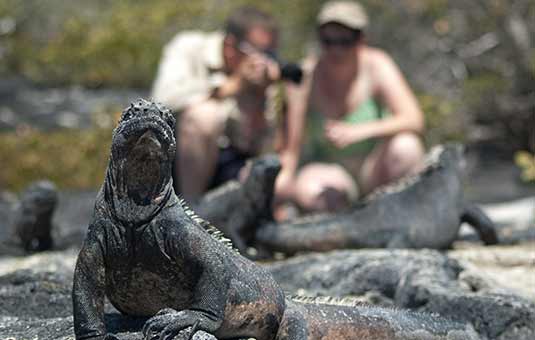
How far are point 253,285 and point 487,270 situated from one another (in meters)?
2.29

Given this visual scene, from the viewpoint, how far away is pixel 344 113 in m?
6.48

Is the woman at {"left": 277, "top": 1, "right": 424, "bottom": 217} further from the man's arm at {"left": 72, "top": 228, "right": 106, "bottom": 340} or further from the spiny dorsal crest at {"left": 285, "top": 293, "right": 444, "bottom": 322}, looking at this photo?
the man's arm at {"left": 72, "top": 228, "right": 106, "bottom": 340}

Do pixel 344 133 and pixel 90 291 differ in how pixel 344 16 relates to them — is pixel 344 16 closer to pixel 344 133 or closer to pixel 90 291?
pixel 344 133

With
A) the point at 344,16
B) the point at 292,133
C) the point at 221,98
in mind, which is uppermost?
the point at 344,16

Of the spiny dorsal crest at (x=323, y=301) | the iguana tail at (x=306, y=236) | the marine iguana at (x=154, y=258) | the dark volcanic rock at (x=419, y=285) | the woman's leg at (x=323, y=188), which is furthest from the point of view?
the woman's leg at (x=323, y=188)

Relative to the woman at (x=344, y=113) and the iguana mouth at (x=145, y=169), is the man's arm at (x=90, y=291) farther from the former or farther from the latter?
the woman at (x=344, y=113)

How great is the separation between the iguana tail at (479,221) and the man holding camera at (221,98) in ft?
5.26

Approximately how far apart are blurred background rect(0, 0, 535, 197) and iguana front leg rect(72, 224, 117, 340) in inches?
319

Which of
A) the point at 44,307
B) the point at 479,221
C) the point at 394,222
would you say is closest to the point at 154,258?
the point at 44,307

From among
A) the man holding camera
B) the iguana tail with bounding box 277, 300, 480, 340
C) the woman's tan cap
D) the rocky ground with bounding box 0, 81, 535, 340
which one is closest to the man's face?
the man holding camera

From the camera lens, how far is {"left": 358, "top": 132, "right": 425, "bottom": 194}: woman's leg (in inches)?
239

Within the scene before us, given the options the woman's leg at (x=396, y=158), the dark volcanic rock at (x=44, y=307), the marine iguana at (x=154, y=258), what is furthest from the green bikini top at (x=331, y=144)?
the marine iguana at (x=154, y=258)

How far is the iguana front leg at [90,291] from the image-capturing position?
9.42 feet

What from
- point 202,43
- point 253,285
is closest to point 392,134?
point 202,43
